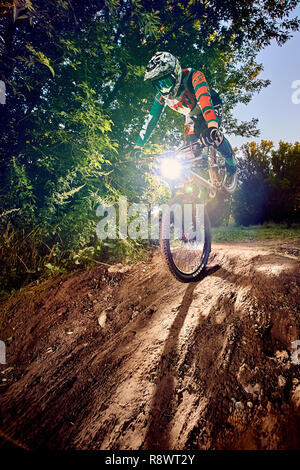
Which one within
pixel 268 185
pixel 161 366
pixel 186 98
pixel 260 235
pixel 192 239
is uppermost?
pixel 268 185

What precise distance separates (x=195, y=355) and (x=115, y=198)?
12.7 ft

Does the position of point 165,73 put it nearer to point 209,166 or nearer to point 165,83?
point 165,83

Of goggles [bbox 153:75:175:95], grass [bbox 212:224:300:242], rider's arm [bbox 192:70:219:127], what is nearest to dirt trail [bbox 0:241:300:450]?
rider's arm [bbox 192:70:219:127]

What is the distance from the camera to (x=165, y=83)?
2898 millimetres

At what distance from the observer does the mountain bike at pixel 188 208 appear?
2.81 m

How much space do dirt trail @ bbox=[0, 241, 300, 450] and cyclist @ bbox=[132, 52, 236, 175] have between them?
2.16m

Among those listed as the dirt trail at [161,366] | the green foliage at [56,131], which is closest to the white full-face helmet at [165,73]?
the green foliage at [56,131]

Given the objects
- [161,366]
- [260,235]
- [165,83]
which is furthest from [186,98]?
[260,235]

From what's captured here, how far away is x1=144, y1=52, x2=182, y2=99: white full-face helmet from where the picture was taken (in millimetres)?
2746

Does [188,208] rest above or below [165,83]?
→ below

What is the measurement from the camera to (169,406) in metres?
1.42

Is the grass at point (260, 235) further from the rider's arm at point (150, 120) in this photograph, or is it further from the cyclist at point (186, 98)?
the rider's arm at point (150, 120)

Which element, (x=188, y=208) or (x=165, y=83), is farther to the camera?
(x=188, y=208)

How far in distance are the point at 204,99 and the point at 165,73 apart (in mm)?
696
